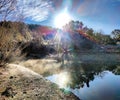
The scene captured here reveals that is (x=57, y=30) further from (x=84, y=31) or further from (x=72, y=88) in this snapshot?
(x=72, y=88)

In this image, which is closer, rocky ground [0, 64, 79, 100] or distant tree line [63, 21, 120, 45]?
rocky ground [0, 64, 79, 100]

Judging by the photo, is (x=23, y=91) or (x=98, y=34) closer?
(x=23, y=91)

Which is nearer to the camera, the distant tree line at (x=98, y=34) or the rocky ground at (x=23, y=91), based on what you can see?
the rocky ground at (x=23, y=91)

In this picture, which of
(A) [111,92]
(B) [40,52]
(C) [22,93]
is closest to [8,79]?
(C) [22,93]

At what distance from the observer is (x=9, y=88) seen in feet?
41.8

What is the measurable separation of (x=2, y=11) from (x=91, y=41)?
3397 inches

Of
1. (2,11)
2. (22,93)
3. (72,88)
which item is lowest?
(72,88)

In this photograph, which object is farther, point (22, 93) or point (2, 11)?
point (22, 93)

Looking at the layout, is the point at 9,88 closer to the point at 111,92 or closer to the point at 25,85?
the point at 25,85

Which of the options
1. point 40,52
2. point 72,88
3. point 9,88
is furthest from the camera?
point 40,52

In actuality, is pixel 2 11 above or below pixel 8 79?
above

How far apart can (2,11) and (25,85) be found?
609cm

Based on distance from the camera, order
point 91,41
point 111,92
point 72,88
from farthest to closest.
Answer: point 91,41 < point 72,88 < point 111,92

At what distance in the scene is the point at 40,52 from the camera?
189ft
